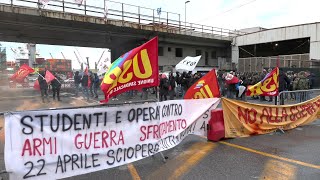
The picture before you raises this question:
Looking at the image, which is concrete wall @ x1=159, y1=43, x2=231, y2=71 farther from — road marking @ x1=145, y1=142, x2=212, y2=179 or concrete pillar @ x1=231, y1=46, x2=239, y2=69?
road marking @ x1=145, y1=142, x2=212, y2=179

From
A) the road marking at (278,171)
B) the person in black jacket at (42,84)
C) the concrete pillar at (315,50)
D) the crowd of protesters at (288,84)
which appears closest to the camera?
the road marking at (278,171)

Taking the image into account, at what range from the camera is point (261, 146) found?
6371mm

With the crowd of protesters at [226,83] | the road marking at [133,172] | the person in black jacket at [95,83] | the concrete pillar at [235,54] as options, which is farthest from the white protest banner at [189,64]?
the concrete pillar at [235,54]

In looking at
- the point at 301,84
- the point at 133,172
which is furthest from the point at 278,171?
the point at 301,84

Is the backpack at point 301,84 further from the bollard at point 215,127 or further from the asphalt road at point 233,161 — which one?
the bollard at point 215,127

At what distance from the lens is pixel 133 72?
198 inches

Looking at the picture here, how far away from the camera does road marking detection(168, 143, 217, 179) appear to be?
473cm

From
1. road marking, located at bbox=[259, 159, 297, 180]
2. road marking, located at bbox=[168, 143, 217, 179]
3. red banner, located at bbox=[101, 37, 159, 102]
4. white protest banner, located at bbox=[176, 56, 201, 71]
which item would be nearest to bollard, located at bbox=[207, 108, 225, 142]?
road marking, located at bbox=[168, 143, 217, 179]

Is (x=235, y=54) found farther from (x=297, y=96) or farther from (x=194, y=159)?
(x=194, y=159)

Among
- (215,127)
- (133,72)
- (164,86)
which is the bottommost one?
(215,127)

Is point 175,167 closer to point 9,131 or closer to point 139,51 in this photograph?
point 139,51

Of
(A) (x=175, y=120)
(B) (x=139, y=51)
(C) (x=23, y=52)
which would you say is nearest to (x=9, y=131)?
(B) (x=139, y=51)

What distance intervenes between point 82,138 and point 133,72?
56.0 inches

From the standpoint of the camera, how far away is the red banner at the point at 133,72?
4816mm
